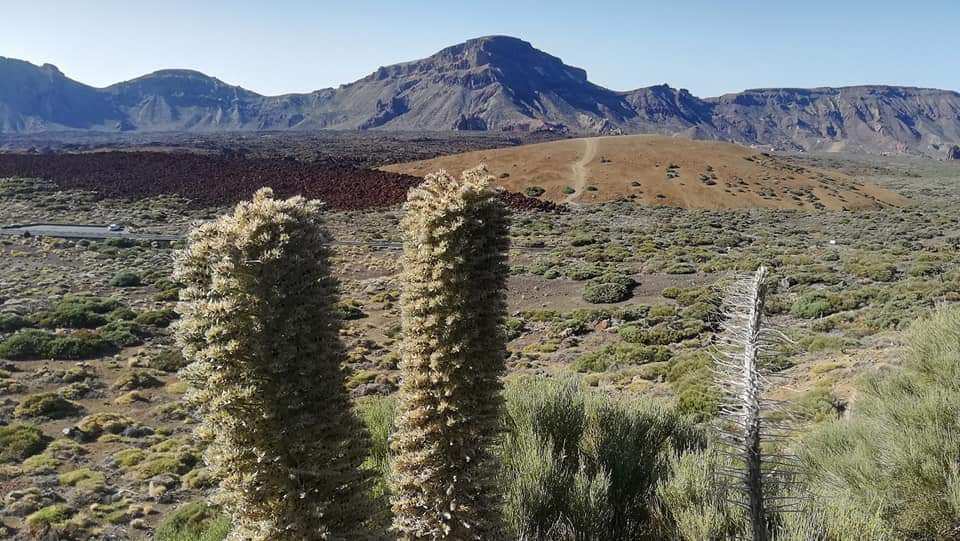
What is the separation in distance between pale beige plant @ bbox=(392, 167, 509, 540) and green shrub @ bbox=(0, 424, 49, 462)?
38.6 ft

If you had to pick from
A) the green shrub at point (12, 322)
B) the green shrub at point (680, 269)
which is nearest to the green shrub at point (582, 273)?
the green shrub at point (680, 269)

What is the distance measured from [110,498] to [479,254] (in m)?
9.95

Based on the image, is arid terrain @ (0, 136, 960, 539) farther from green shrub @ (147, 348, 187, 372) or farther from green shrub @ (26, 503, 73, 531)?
green shrub @ (147, 348, 187, 372)

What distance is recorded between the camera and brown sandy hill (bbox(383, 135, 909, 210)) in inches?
2162

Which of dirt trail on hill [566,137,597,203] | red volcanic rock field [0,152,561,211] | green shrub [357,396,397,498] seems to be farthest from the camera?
dirt trail on hill [566,137,597,203]

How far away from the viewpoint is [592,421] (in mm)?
7344

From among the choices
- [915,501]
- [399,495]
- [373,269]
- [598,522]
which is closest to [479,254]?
[399,495]

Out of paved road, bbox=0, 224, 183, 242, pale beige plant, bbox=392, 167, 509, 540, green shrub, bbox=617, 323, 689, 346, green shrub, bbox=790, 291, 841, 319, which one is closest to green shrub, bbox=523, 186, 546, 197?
paved road, bbox=0, 224, 183, 242

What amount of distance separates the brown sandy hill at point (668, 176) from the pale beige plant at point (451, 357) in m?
51.0

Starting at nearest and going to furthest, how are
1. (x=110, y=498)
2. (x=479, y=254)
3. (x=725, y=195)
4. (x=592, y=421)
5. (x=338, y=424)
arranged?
1. (x=338, y=424)
2. (x=479, y=254)
3. (x=592, y=421)
4. (x=110, y=498)
5. (x=725, y=195)

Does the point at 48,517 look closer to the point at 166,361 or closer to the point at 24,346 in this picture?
the point at 166,361

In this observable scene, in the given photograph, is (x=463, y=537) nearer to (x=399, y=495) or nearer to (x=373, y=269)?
(x=399, y=495)


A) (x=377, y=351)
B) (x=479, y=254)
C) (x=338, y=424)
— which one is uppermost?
(x=479, y=254)

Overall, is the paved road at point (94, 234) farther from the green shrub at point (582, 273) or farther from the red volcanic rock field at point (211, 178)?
the red volcanic rock field at point (211, 178)
